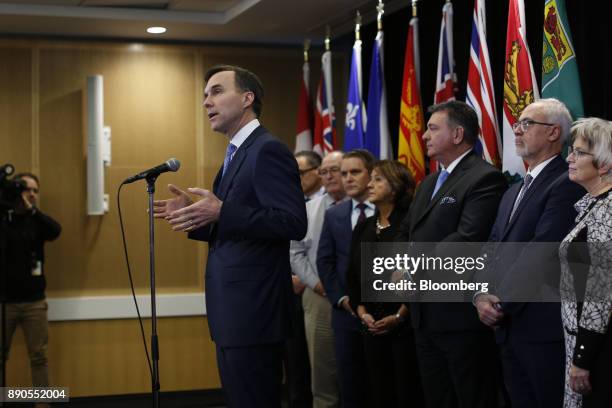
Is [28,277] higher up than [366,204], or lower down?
lower down

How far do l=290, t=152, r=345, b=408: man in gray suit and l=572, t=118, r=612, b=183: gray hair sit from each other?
238cm

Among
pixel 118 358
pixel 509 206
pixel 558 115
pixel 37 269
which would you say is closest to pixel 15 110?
pixel 37 269

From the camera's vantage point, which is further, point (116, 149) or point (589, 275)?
point (116, 149)

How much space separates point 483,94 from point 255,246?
220 centimetres

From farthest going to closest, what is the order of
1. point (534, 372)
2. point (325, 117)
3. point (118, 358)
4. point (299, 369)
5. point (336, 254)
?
point (118, 358) < point (325, 117) < point (299, 369) < point (336, 254) < point (534, 372)

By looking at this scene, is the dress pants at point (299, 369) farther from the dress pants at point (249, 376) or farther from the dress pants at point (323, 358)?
the dress pants at point (249, 376)

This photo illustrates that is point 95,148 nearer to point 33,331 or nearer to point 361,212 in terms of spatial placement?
point 33,331

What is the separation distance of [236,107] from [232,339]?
799 millimetres

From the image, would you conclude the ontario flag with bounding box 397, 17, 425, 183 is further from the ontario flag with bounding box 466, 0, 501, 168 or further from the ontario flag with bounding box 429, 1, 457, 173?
the ontario flag with bounding box 466, 0, 501, 168

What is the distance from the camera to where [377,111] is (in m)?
5.91

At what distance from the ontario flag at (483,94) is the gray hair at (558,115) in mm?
934

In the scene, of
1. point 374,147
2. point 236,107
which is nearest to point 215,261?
point 236,107

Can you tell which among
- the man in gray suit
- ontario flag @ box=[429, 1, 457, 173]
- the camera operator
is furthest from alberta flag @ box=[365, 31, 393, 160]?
the camera operator

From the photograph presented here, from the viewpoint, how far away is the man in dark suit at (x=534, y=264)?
331 centimetres
